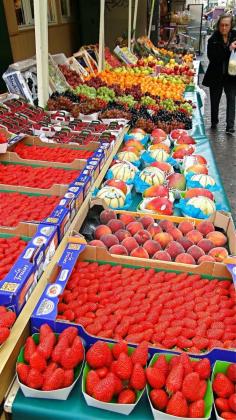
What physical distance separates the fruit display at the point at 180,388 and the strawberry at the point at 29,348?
37cm

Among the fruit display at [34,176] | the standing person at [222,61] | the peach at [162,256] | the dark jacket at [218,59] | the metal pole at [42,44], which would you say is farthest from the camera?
the dark jacket at [218,59]

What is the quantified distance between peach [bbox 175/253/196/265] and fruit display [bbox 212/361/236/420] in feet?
2.16

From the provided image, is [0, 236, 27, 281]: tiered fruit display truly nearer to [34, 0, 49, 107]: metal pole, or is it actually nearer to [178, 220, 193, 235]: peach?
[178, 220, 193, 235]: peach

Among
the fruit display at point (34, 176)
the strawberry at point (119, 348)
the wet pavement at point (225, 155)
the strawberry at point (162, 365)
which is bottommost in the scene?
the wet pavement at point (225, 155)

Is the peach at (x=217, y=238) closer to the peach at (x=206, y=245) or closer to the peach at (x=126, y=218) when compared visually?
the peach at (x=206, y=245)

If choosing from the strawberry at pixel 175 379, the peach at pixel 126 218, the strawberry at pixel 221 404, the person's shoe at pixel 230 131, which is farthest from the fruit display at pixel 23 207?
the person's shoe at pixel 230 131

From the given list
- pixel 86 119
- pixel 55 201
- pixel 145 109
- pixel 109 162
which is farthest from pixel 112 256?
pixel 145 109

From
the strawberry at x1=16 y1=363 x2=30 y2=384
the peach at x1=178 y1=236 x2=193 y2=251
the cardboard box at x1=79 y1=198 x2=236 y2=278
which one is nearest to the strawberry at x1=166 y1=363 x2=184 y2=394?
the strawberry at x1=16 y1=363 x2=30 y2=384

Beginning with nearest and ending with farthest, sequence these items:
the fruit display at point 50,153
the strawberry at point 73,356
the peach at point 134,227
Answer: the strawberry at point 73,356, the peach at point 134,227, the fruit display at point 50,153

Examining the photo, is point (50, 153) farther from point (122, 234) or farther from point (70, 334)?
point (70, 334)

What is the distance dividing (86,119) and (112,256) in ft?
8.47

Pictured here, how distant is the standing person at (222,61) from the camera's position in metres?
6.20

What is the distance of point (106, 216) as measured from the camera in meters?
2.22

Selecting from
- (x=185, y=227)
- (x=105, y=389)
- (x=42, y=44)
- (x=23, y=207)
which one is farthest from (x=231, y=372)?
(x=42, y=44)
